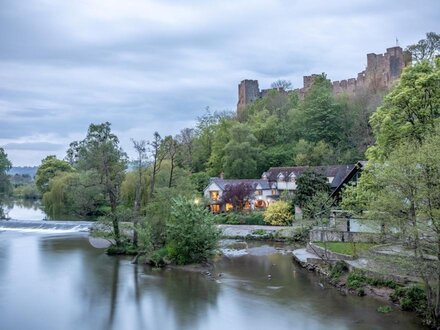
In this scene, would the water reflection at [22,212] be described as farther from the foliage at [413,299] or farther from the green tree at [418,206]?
the green tree at [418,206]

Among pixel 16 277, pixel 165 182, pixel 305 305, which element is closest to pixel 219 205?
pixel 165 182

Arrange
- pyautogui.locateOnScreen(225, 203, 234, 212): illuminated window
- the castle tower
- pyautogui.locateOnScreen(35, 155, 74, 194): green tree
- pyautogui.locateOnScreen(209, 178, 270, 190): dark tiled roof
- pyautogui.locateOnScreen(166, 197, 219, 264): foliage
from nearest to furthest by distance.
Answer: pyautogui.locateOnScreen(166, 197, 219, 264): foliage, pyautogui.locateOnScreen(225, 203, 234, 212): illuminated window, pyautogui.locateOnScreen(209, 178, 270, 190): dark tiled roof, pyautogui.locateOnScreen(35, 155, 74, 194): green tree, the castle tower

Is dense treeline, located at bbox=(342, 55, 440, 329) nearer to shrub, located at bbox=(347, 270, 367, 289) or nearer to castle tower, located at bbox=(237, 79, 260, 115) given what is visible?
shrub, located at bbox=(347, 270, 367, 289)

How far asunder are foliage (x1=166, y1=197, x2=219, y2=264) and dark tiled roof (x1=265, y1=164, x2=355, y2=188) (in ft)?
49.7

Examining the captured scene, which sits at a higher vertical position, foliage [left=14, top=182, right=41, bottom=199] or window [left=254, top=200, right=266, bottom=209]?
foliage [left=14, top=182, right=41, bottom=199]

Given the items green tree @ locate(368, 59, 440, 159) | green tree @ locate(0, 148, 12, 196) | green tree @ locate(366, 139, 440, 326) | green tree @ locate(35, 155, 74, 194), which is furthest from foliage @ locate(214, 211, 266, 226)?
green tree @ locate(0, 148, 12, 196)

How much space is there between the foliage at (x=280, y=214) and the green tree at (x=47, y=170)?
123 feet

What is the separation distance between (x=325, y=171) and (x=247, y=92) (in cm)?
4239

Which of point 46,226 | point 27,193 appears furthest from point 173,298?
point 27,193

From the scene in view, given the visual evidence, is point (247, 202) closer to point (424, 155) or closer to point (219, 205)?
point (219, 205)

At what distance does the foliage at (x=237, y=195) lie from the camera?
42469 mm

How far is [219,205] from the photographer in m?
44.8

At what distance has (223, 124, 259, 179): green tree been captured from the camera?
50.6m

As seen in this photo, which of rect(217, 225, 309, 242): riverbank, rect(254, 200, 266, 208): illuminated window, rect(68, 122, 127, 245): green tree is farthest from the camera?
rect(254, 200, 266, 208): illuminated window
